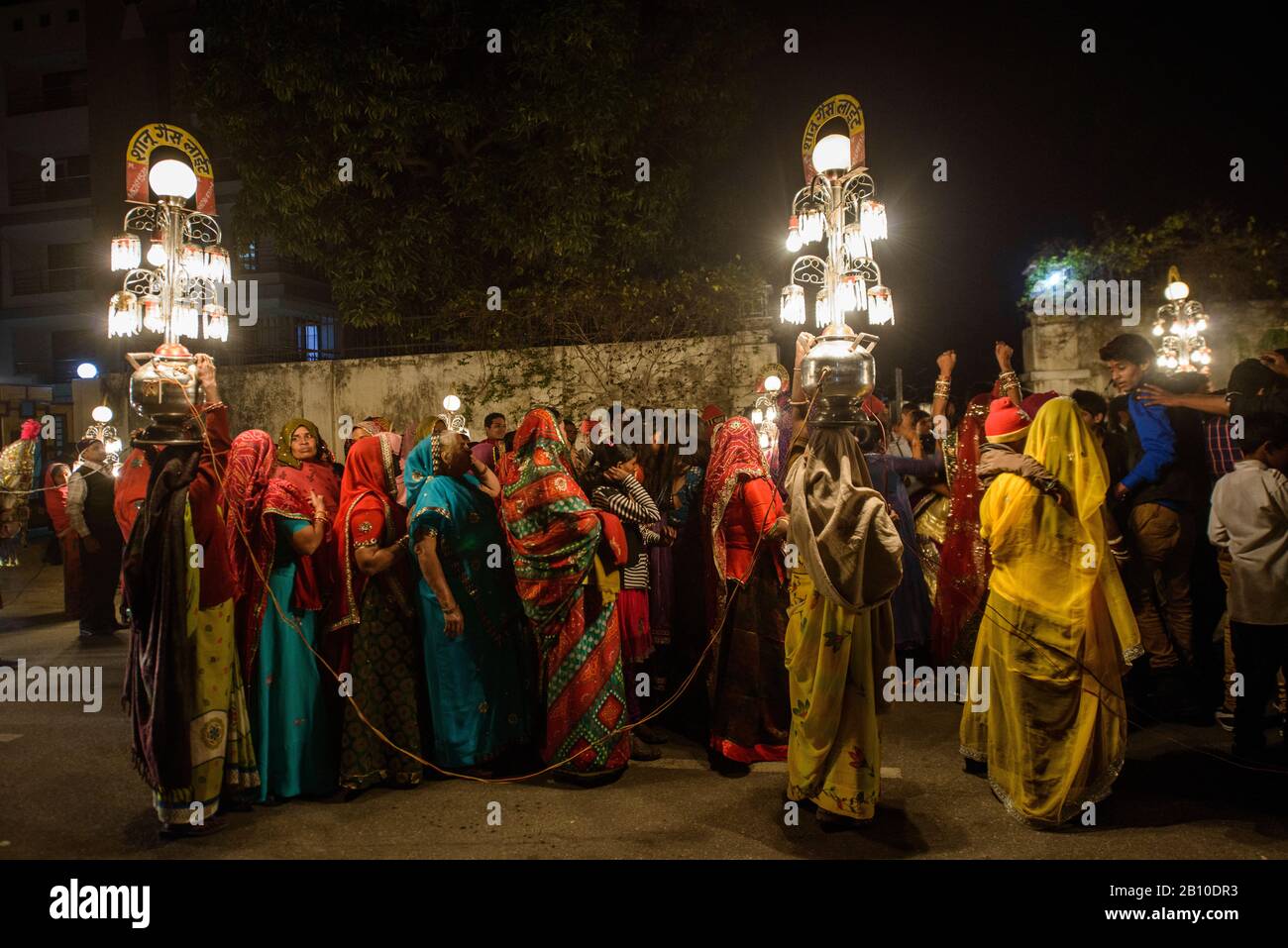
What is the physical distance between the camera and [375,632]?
15.2 ft

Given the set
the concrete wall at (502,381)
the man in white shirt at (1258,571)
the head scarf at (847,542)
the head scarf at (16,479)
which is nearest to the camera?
the head scarf at (847,542)

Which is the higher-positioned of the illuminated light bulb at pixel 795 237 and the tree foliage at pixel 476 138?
the tree foliage at pixel 476 138

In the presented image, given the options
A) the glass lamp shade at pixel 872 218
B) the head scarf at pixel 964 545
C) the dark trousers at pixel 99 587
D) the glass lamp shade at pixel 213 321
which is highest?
the glass lamp shade at pixel 872 218

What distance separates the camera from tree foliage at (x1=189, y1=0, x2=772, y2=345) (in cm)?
1063

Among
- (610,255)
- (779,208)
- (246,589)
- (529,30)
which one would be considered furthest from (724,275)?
(246,589)

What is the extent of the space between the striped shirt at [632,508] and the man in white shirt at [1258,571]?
327 cm

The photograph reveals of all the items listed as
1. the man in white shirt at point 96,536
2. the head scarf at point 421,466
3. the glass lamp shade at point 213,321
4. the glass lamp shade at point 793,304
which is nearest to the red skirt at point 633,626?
the head scarf at point 421,466

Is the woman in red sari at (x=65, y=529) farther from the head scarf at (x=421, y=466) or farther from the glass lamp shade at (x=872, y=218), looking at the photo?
the glass lamp shade at (x=872, y=218)

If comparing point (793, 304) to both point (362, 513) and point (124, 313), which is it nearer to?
point (362, 513)

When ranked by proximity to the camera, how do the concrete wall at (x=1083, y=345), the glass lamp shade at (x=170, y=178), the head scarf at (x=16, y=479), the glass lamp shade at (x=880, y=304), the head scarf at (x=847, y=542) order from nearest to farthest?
the head scarf at (x=847, y=542) < the glass lamp shade at (x=170, y=178) < the glass lamp shade at (x=880, y=304) < the head scarf at (x=16, y=479) < the concrete wall at (x=1083, y=345)

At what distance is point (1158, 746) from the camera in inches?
196

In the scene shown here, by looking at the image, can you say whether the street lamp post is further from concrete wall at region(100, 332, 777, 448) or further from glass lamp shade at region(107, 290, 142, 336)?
concrete wall at region(100, 332, 777, 448)

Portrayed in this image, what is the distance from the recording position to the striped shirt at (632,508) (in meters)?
5.25

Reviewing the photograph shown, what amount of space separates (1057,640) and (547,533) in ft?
8.77
